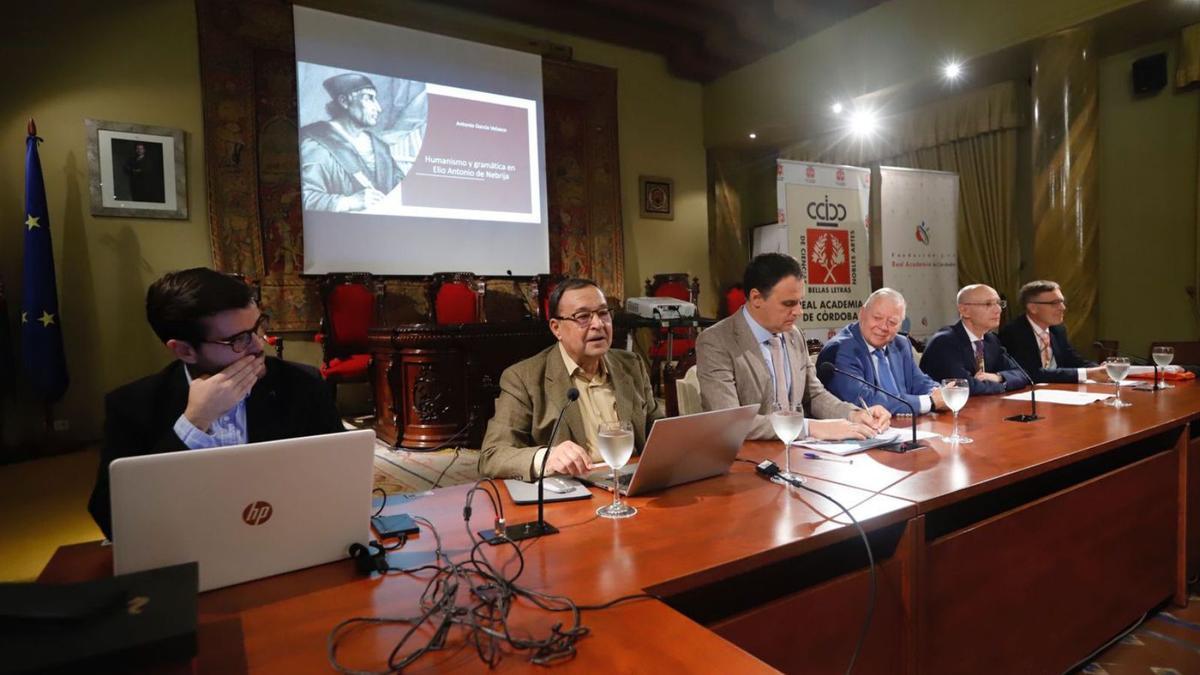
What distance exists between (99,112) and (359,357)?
92.8 inches

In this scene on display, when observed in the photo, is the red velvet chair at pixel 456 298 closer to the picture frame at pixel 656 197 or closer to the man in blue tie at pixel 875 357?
the picture frame at pixel 656 197

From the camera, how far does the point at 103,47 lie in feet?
14.2

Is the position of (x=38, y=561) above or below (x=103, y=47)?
below

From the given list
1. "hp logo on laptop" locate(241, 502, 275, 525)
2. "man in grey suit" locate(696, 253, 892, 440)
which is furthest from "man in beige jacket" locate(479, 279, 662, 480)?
"hp logo on laptop" locate(241, 502, 275, 525)

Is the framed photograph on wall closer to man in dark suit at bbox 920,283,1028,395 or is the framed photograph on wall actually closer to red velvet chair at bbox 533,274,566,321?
red velvet chair at bbox 533,274,566,321

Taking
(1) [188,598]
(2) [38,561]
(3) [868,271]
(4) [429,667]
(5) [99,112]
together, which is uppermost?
(5) [99,112]

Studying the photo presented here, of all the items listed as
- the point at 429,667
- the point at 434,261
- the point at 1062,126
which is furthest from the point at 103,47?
the point at 1062,126

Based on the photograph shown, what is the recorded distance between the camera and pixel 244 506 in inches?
35.9

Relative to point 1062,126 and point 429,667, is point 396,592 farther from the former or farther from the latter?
point 1062,126

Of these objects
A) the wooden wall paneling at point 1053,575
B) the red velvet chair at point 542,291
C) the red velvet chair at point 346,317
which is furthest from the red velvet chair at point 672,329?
the wooden wall paneling at point 1053,575

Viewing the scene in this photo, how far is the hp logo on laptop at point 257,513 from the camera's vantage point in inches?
36.1

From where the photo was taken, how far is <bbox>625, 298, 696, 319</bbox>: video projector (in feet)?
17.0

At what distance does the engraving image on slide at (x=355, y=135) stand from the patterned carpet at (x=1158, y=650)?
5012mm

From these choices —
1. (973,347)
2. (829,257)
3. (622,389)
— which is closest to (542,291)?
(829,257)
